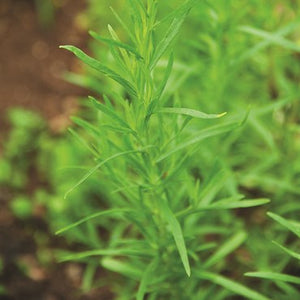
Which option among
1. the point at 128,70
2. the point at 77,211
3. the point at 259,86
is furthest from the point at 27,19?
the point at 128,70

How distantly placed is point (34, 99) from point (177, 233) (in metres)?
2.42

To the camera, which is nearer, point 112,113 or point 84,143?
point 112,113

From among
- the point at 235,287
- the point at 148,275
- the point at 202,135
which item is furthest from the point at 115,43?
the point at 235,287

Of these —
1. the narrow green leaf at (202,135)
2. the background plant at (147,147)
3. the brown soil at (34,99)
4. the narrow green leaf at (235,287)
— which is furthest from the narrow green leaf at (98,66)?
Result: the brown soil at (34,99)

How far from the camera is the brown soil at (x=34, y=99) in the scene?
240 cm

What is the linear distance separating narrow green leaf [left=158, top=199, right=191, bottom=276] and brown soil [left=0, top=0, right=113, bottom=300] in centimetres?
116

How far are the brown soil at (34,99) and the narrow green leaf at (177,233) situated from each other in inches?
45.6

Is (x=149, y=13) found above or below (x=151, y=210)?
above

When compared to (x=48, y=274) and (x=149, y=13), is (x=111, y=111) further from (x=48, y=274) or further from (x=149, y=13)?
(x=48, y=274)

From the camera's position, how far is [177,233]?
4.46 feet

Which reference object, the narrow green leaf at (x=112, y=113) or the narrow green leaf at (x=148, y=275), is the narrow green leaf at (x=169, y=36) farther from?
the narrow green leaf at (x=148, y=275)

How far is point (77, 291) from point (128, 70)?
1542mm

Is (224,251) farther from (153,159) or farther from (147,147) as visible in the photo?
(147,147)

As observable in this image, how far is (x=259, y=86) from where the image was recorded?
98.3 inches
